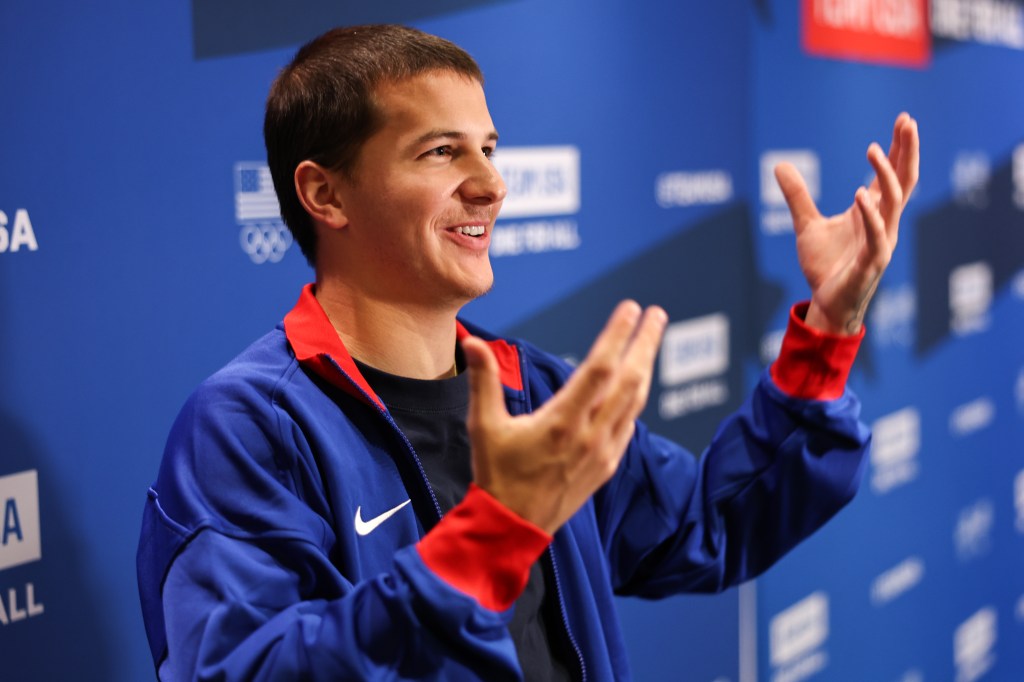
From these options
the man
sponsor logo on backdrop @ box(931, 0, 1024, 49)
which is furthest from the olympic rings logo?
sponsor logo on backdrop @ box(931, 0, 1024, 49)

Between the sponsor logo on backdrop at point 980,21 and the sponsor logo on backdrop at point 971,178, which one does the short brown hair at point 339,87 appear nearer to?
the sponsor logo on backdrop at point 980,21

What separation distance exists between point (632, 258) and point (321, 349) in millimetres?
1211

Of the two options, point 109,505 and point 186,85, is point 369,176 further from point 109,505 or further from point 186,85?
point 109,505

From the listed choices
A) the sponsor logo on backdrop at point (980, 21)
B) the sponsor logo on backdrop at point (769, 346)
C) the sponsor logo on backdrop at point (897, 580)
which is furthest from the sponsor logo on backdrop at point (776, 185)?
the sponsor logo on backdrop at point (897, 580)

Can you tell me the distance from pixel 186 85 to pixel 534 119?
2.35 ft

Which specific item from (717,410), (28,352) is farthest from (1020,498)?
(28,352)

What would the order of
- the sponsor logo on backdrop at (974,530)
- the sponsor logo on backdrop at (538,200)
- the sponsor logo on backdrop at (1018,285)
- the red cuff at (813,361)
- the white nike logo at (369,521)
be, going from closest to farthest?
the white nike logo at (369,521) < the red cuff at (813,361) < the sponsor logo on backdrop at (538,200) < the sponsor logo on backdrop at (974,530) < the sponsor logo on backdrop at (1018,285)

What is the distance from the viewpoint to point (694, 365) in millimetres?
2506

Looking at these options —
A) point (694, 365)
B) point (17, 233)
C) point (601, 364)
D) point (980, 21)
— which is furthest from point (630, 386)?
point (980, 21)

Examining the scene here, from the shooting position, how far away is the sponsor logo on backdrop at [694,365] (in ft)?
8.00

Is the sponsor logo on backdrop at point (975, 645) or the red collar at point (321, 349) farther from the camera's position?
the sponsor logo on backdrop at point (975, 645)

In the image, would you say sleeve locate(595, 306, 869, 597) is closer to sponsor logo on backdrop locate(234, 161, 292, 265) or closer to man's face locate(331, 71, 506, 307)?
man's face locate(331, 71, 506, 307)

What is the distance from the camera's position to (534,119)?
209cm

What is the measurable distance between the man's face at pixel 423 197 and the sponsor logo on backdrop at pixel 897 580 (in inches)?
88.2
